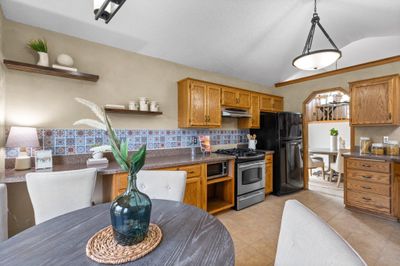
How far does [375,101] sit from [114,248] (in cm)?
406

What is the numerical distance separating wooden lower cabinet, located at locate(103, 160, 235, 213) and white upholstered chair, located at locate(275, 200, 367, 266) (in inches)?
67.8

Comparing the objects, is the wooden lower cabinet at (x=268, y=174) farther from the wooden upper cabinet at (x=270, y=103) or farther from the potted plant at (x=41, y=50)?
the potted plant at (x=41, y=50)

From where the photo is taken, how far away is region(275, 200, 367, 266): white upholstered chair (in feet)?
1.77

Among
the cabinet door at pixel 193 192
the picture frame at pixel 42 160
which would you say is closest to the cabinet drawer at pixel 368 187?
the cabinet door at pixel 193 192

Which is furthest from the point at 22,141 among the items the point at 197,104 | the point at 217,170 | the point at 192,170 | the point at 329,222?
the point at 329,222

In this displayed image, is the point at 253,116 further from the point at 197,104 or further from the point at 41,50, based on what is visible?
the point at 41,50

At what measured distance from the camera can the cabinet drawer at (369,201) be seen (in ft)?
8.85

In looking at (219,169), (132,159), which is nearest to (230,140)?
(219,169)

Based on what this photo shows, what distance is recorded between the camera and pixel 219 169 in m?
3.04

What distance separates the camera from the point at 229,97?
3527mm

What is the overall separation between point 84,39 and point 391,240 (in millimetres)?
4530

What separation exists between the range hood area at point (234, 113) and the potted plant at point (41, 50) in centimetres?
260

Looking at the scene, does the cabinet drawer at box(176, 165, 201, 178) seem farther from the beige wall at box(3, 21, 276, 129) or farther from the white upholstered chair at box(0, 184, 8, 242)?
the white upholstered chair at box(0, 184, 8, 242)

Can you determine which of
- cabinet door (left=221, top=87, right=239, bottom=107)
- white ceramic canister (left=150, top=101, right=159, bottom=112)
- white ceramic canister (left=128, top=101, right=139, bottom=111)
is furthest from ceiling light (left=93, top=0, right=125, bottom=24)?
cabinet door (left=221, top=87, right=239, bottom=107)
